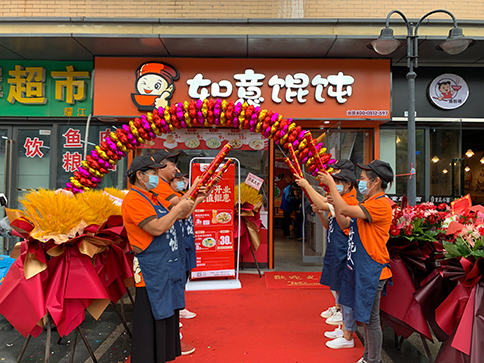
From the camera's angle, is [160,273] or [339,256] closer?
[160,273]

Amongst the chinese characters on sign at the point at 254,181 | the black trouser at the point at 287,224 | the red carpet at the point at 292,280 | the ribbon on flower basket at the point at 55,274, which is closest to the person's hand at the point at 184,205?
the ribbon on flower basket at the point at 55,274

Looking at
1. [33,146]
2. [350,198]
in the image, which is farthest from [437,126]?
[33,146]

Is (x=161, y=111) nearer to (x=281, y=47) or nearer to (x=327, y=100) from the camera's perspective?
(x=281, y=47)

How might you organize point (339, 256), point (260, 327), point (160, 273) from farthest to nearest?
point (260, 327) < point (339, 256) < point (160, 273)

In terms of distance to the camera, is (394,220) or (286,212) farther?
(286,212)

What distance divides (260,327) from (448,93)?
6038 mm

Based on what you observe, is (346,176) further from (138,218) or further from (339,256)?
(138,218)

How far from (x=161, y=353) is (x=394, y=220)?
7.77ft

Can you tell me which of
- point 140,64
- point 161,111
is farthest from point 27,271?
point 140,64

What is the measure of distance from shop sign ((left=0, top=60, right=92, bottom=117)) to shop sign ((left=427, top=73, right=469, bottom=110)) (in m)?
7.01

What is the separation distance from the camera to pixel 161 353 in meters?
2.59

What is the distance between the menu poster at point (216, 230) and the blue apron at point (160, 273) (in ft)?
9.00

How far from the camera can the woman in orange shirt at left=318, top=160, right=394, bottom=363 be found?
2715 millimetres

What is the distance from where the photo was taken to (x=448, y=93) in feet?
22.2
